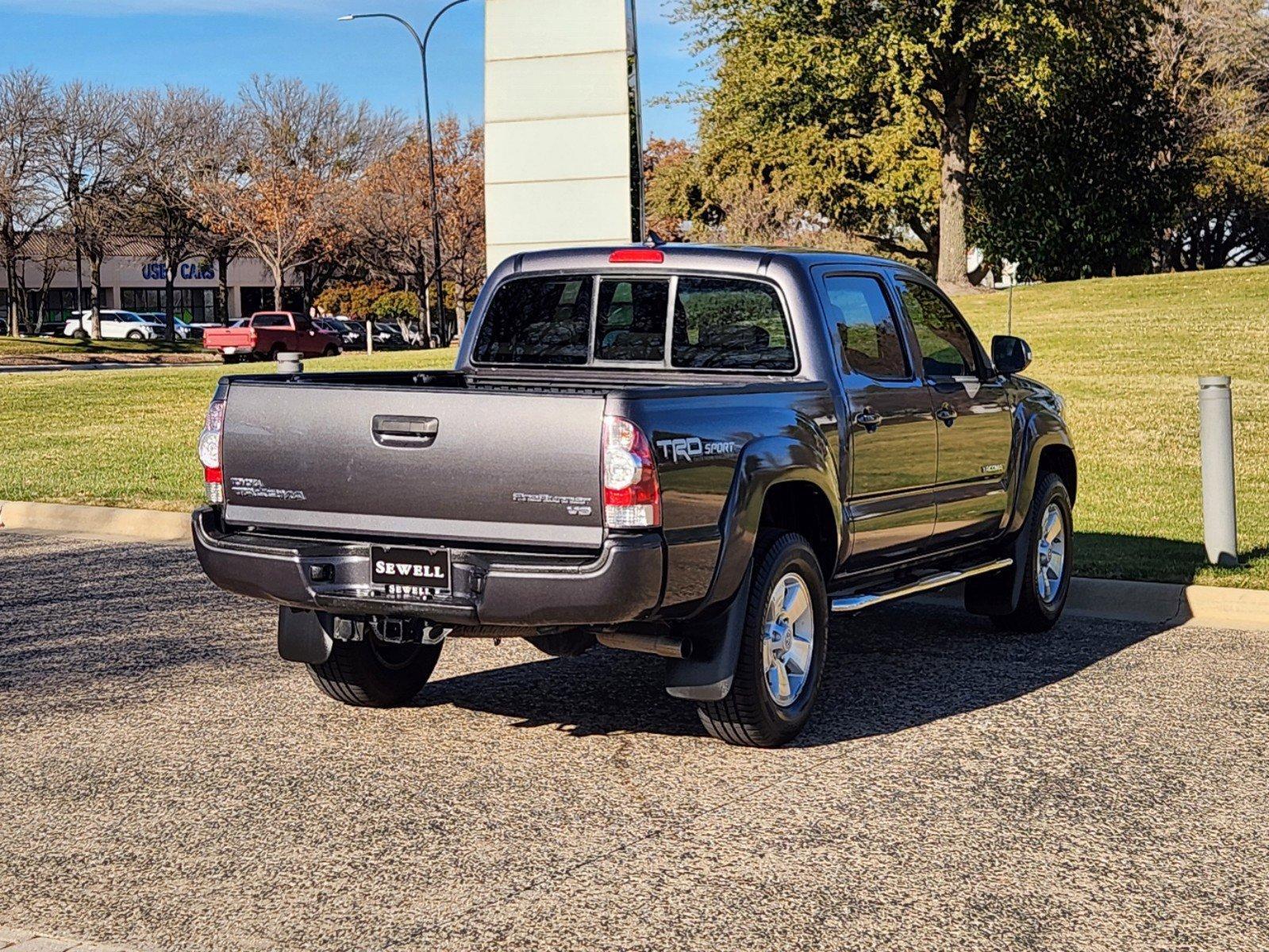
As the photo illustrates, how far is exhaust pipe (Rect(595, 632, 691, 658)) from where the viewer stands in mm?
6062

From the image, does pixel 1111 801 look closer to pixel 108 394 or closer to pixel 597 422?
pixel 597 422

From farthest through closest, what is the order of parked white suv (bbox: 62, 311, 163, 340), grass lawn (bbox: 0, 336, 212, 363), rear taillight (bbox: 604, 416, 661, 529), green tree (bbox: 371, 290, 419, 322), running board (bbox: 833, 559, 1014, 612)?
1. green tree (bbox: 371, 290, 419, 322)
2. parked white suv (bbox: 62, 311, 163, 340)
3. grass lawn (bbox: 0, 336, 212, 363)
4. running board (bbox: 833, 559, 1014, 612)
5. rear taillight (bbox: 604, 416, 661, 529)

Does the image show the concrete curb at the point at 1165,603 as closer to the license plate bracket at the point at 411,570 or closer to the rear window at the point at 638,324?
the rear window at the point at 638,324

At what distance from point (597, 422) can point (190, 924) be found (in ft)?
6.81

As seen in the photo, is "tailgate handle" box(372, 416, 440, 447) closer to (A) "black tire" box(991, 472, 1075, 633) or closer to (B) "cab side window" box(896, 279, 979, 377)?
(B) "cab side window" box(896, 279, 979, 377)

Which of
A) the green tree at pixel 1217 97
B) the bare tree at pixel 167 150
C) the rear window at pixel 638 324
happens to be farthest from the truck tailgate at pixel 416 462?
the bare tree at pixel 167 150

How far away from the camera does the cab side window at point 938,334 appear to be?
8000 millimetres

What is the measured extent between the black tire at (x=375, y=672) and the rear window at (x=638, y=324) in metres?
1.47

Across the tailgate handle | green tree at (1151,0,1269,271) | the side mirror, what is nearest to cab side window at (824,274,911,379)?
the side mirror

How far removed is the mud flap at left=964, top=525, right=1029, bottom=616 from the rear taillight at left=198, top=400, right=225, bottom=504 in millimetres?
4189

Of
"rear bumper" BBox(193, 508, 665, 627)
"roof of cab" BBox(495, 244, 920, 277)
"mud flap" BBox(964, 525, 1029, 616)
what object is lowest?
"mud flap" BBox(964, 525, 1029, 616)

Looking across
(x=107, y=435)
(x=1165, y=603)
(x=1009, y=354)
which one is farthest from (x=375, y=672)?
(x=107, y=435)

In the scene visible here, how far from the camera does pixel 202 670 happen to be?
7.92m

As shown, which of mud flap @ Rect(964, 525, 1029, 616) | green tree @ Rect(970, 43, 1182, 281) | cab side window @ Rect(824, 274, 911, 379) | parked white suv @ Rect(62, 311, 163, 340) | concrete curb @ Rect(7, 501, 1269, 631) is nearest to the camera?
cab side window @ Rect(824, 274, 911, 379)
